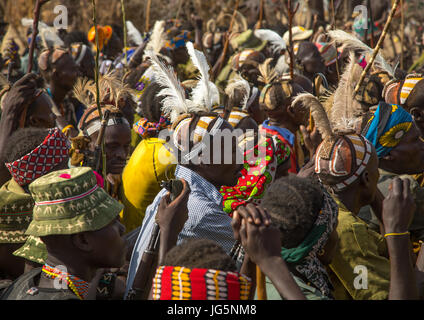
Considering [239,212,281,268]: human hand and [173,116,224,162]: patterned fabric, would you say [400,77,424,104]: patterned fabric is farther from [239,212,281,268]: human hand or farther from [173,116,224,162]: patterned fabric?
[239,212,281,268]: human hand

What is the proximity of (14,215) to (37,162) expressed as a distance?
347mm

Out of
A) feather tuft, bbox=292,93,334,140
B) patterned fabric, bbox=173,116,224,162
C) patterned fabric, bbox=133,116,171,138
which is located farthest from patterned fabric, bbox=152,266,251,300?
patterned fabric, bbox=133,116,171,138

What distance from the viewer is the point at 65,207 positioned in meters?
2.64

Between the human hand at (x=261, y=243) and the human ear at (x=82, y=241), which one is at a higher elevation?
the human hand at (x=261, y=243)

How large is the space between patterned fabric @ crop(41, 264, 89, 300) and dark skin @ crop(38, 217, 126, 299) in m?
0.02

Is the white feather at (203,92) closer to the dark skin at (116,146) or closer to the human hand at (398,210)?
the dark skin at (116,146)

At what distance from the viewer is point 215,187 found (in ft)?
11.9

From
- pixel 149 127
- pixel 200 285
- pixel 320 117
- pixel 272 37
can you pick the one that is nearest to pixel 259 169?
pixel 320 117

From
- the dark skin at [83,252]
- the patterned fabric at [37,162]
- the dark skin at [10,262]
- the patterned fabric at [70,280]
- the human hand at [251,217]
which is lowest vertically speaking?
the dark skin at [10,262]

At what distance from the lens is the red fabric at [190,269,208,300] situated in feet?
7.03

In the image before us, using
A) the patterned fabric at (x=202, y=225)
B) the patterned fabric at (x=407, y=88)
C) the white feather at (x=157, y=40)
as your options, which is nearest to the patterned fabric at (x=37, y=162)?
the patterned fabric at (x=202, y=225)

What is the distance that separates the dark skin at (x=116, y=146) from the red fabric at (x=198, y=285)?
9.16 feet

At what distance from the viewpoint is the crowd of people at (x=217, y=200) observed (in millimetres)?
2484

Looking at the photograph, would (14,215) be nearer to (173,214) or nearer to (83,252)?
(83,252)
